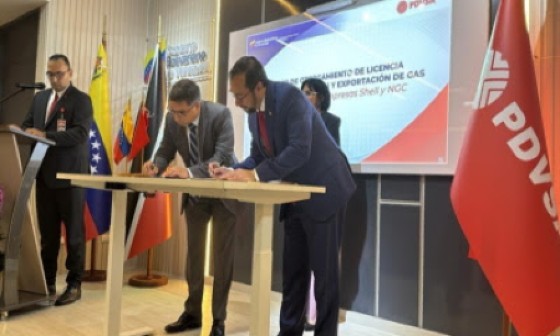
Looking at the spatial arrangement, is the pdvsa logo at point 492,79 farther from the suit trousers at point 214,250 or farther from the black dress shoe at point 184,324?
the black dress shoe at point 184,324

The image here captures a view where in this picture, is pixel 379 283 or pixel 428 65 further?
pixel 379 283

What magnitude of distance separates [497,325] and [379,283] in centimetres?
64

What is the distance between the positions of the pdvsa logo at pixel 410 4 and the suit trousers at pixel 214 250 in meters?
1.39

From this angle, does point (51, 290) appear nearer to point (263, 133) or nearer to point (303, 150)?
point (263, 133)

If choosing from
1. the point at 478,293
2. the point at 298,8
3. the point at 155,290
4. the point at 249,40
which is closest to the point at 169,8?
the point at 249,40

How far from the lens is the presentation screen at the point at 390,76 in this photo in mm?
2502

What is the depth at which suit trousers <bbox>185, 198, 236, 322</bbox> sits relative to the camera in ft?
7.95

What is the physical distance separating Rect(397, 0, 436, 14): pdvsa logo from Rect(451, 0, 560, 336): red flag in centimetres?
69

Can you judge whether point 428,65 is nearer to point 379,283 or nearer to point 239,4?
point 379,283

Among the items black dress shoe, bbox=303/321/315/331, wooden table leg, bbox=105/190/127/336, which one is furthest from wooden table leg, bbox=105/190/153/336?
black dress shoe, bbox=303/321/315/331

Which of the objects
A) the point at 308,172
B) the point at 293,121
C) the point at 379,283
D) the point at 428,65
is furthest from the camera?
the point at 379,283

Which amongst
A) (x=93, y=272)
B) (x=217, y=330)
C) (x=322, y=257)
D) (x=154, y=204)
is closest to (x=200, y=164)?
(x=322, y=257)

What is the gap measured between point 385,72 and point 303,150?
107 centimetres

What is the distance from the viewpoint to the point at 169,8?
4.34 meters
